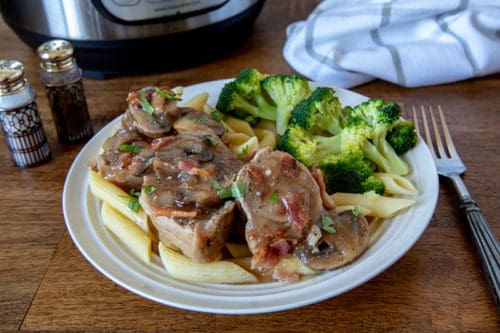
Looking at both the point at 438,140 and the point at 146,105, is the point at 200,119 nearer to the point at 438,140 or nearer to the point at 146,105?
the point at 146,105

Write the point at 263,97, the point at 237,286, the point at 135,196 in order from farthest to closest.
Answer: the point at 263,97, the point at 135,196, the point at 237,286

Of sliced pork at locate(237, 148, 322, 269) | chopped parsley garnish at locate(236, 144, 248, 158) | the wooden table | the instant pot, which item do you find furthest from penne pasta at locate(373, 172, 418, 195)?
the instant pot

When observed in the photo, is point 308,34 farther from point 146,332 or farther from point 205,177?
point 146,332

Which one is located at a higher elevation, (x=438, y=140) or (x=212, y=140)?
(x=212, y=140)

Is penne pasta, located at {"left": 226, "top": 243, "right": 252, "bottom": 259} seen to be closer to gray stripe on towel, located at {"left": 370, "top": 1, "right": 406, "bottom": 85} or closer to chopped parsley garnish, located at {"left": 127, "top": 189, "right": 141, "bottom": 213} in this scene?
chopped parsley garnish, located at {"left": 127, "top": 189, "right": 141, "bottom": 213}

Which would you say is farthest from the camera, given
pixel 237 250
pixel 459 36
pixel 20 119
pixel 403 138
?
pixel 459 36

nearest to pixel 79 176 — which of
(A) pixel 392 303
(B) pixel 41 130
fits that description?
(B) pixel 41 130

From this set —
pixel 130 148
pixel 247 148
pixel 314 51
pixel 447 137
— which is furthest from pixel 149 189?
pixel 314 51

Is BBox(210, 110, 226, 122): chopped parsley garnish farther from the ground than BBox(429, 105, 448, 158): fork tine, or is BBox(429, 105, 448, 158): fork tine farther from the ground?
BBox(210, 110, 226, 122): chopped parsley garnish
